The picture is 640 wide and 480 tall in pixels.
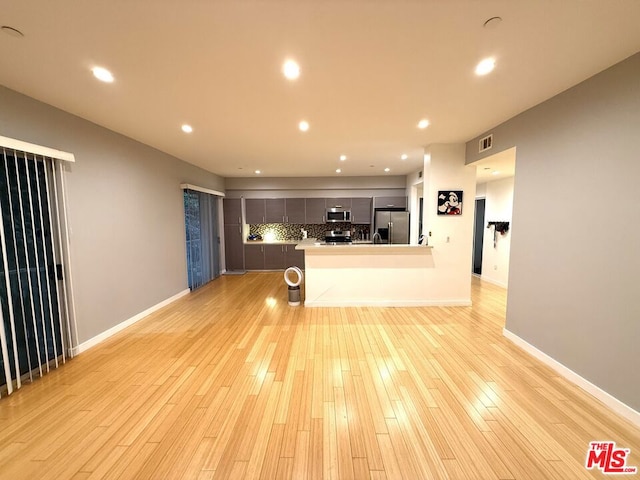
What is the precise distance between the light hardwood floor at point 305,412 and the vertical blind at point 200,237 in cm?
235

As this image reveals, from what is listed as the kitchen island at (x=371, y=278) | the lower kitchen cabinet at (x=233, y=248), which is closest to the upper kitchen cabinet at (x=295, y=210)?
the lower kitchen cabinet at (x=233, y=248)

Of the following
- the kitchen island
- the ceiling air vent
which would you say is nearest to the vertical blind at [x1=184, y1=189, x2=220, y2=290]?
the kitchen island

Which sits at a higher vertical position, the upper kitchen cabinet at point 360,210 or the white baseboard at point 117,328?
the upper kitchen cabinet at point 360,210

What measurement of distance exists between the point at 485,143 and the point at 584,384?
2890 mm

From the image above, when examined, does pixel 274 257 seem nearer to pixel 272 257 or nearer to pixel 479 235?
pixel 272 257

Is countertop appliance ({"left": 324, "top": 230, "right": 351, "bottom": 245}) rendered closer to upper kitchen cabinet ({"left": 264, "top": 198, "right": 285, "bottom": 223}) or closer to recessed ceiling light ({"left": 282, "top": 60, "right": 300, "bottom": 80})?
upper kitchen cabinet ({"left": 264, "top": 198, "right": 285, "bottom": 223})

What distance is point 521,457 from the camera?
1.50 m

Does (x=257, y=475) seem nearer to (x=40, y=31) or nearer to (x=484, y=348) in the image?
(x=484, y=348)

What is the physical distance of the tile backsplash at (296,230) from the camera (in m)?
7.10

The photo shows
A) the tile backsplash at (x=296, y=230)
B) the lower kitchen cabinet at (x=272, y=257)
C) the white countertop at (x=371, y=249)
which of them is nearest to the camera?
the white countertop at (x=371, y=249)

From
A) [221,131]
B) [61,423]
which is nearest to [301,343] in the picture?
[61,423]

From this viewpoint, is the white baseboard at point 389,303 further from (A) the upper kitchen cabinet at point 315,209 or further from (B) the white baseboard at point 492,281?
(A) the upper kitchen cabinet at point 315,209

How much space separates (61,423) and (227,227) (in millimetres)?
5362

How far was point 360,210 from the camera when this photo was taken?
677 cm
